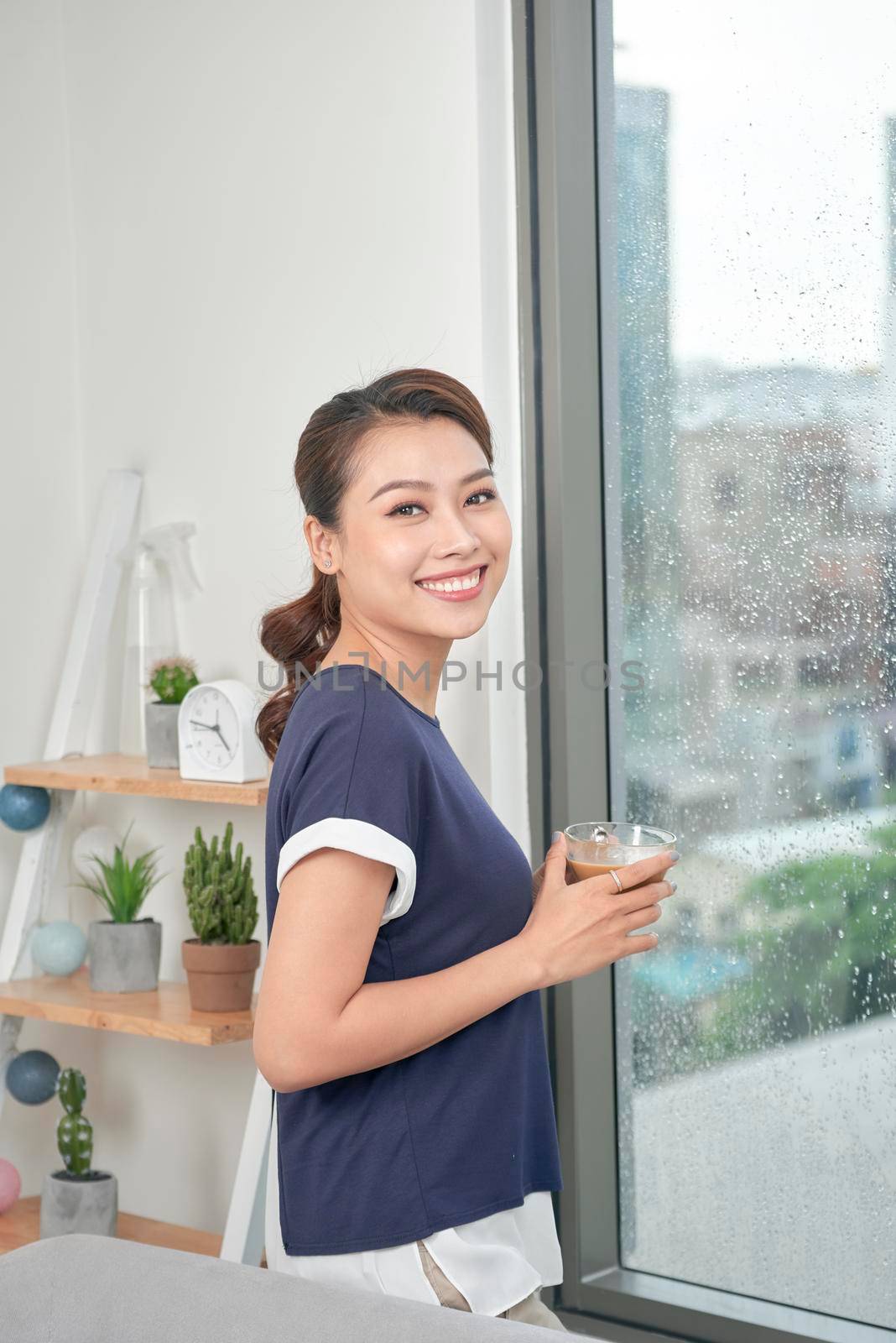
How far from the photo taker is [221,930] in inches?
77.4

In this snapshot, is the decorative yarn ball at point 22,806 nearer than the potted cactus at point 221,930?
No

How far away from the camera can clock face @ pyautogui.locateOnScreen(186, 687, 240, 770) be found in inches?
76.0

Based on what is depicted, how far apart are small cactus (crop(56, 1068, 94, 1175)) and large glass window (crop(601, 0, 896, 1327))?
0.75 meters

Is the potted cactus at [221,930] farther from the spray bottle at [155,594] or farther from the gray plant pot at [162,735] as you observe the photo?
the spray bottle at [155,594]

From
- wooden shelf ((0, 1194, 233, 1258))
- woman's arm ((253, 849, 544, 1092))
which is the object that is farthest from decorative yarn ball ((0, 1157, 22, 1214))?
woman's arm ((253, 849, 544, 1092))

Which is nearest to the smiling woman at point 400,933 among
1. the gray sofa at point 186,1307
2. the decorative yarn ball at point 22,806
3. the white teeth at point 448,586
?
the white teeth at point 448,586

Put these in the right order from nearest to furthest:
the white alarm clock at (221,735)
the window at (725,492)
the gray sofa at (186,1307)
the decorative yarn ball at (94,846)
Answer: the gray sofa at (186,1307) < the window at (725,492) < the white alarm clock at (221,735) < the decorative yarn ball at (94,846)

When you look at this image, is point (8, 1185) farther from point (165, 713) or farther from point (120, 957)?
point (165, 713)

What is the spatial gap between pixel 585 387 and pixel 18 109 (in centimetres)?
108

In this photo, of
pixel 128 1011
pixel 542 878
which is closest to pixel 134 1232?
pixel 128 1011

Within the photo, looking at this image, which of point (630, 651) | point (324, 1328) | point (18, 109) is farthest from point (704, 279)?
point (324, 1328)

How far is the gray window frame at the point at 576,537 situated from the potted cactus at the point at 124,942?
1.97ft

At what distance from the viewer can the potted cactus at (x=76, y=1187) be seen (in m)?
1.95

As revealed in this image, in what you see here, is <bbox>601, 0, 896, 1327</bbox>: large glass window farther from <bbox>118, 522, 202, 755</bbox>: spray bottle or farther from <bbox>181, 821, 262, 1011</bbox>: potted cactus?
<bbox>118, 522, 202, 755</bbox>: spray bottle
